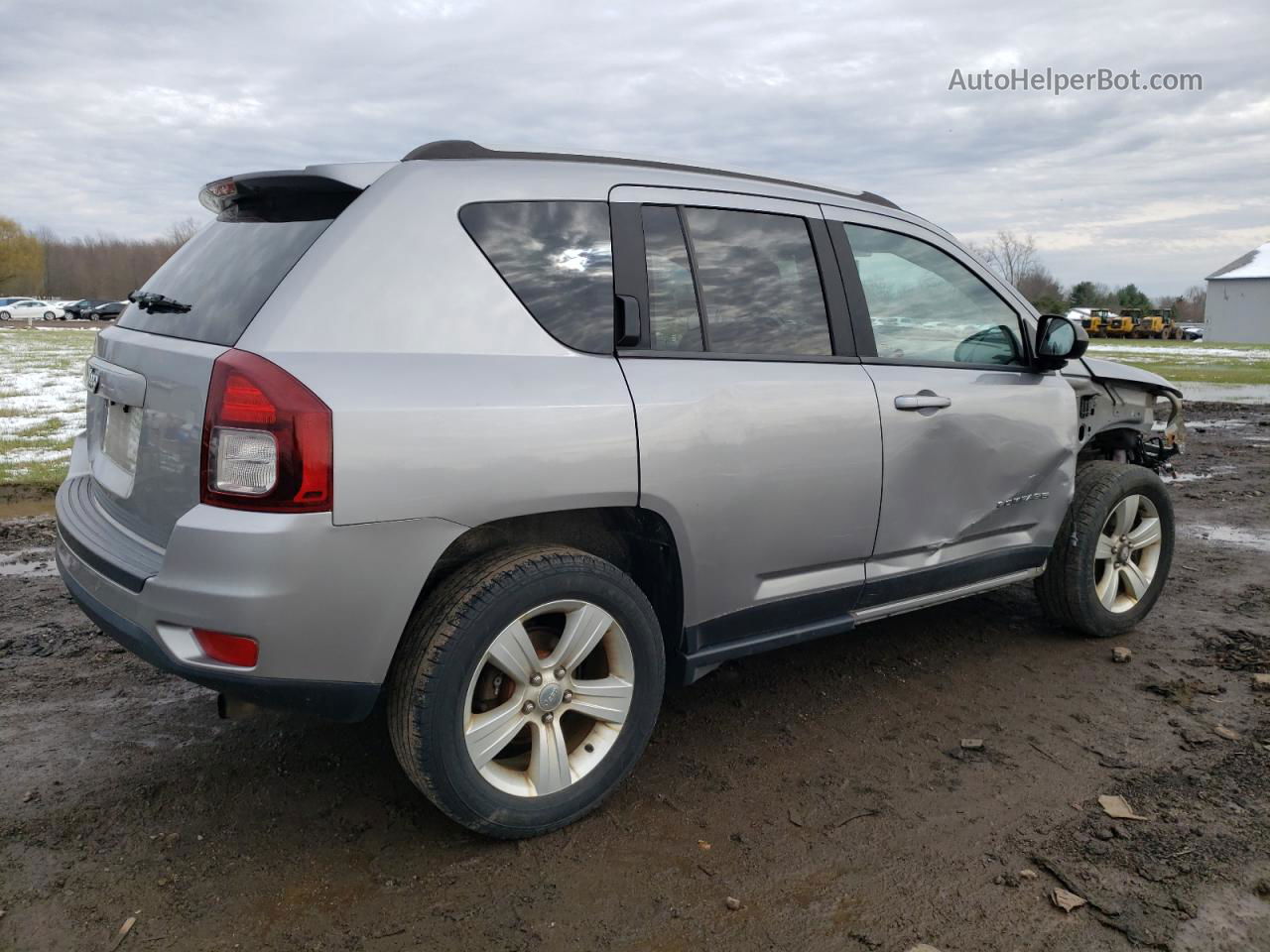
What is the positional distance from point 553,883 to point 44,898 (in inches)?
52.6

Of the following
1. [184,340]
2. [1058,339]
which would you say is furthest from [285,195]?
[1058,339]

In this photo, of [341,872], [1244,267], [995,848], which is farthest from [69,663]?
[1244,267]

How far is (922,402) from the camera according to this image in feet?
12.2

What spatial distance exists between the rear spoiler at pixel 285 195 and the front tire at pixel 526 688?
1.12 metres

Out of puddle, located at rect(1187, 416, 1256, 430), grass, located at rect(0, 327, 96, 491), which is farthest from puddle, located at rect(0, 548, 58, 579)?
puddle, located at rect(1187, 416, 1256, 430)

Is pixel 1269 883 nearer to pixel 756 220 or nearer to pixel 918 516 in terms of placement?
pixel 918 516

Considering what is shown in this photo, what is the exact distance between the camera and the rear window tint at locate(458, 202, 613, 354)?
293cm

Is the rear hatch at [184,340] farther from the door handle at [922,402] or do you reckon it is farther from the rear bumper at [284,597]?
the door handle at [922,402]

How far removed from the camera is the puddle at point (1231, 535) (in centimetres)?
666

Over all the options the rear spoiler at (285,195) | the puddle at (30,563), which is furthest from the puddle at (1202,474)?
the puddle at (30,563)

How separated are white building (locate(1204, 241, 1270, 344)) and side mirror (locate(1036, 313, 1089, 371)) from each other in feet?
284

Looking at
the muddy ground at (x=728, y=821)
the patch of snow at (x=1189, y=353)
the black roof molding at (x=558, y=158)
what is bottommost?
the muddy ground at (x=728, y=821)

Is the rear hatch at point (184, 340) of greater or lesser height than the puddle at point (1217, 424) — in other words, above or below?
above

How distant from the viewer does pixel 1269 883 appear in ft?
8.98
